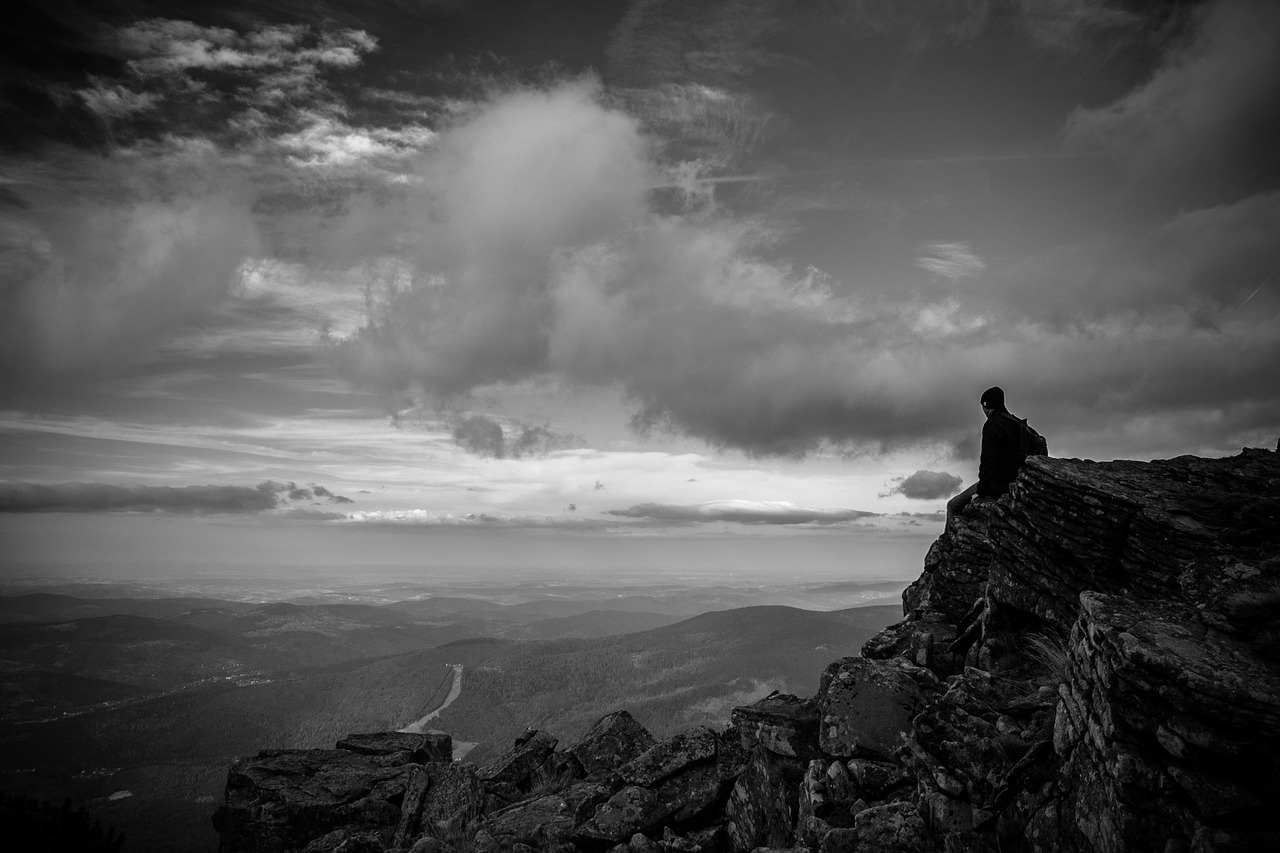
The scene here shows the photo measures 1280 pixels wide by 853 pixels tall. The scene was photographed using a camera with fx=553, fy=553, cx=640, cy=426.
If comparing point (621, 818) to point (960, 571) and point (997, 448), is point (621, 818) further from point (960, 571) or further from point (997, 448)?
point (997, 448)

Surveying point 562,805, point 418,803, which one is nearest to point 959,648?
point 562,805

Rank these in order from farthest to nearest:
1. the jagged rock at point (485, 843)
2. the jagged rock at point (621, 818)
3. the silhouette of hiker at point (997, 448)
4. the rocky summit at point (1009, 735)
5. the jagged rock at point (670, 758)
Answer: the silhouette of hiker at point (997, 448) < the jagged rock at point (670, 758) < the jagged rock at point (485, 843) < the jagged rock at point (621, 818) < the rocky summit at point (1009, 735)

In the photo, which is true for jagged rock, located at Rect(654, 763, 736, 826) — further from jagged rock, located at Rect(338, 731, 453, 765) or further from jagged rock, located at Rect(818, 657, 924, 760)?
jagged rock, located at Rect(338, 731, 453, 765)

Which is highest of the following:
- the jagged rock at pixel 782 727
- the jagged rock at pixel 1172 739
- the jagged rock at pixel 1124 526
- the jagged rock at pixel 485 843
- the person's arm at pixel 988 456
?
the person's arm at pixel 988 456

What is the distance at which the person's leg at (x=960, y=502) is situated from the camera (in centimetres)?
2440

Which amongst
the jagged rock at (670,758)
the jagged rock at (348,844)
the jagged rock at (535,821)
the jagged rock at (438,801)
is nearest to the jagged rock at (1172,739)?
the jagged rock at (670,758)

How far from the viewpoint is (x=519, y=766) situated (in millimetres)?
25172

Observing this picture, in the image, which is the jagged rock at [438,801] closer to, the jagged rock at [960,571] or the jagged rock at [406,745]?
the jagged rock at [406,745]

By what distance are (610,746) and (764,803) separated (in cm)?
1080

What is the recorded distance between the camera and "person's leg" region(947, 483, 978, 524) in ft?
80.0

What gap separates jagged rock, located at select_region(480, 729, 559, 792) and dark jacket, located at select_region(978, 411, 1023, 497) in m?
22.6

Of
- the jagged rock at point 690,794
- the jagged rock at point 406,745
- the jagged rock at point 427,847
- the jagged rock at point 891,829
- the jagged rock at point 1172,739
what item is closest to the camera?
the jagged rock at point 1172,739

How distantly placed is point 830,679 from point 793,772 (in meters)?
2.92

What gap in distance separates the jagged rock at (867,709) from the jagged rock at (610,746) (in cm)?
1095
